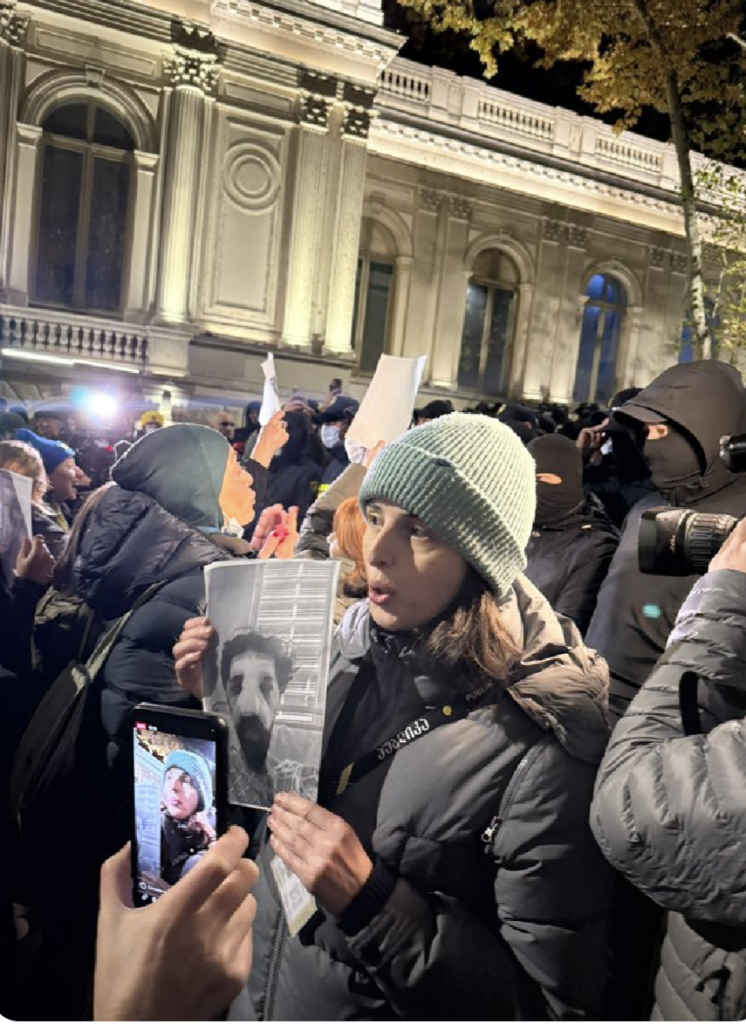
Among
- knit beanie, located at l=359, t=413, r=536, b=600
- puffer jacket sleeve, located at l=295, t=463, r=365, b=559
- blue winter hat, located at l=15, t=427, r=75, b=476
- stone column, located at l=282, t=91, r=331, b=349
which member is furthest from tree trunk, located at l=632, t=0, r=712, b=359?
knit beanie, located at l=359, t=413, r=536, b=600

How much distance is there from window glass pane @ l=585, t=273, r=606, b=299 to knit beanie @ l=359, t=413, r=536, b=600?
→ 19109 millimetres

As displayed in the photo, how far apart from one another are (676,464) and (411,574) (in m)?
1.09

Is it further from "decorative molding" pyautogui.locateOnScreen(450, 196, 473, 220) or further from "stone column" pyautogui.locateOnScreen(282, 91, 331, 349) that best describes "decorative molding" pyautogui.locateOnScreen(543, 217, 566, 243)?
"stone column" pyautogui.locateOnScreen(282, 91, 331, 349)

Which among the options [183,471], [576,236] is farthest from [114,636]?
[576,236]

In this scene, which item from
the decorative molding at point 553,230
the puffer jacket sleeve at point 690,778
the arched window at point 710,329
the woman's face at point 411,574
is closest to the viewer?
the puffer jacket sleeve at point 690,778

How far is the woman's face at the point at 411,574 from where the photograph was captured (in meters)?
1.48

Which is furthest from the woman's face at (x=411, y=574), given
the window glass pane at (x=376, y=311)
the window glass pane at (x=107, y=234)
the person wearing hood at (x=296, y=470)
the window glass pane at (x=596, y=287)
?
the window glass pane at (x=596, y=287)

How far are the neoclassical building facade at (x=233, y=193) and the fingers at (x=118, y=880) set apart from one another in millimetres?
12058

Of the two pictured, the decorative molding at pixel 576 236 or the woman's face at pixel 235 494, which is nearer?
the woman's face at pixel 235 494

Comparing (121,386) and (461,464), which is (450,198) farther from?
(461,464)

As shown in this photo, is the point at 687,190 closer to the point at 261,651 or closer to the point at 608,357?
the point at 261,651

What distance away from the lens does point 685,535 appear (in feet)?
4.56

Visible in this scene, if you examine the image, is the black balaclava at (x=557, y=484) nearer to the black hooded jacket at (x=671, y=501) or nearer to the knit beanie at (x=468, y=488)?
the black hooded jacket at (x=671, y=501)

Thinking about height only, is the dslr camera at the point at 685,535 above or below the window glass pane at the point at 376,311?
below
